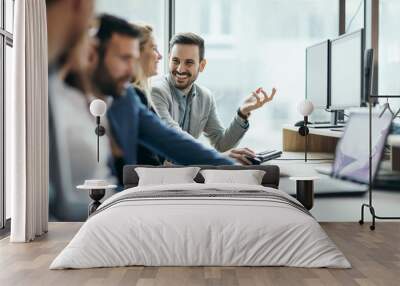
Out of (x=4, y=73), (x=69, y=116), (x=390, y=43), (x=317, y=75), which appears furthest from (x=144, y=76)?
(x=390, y=43)

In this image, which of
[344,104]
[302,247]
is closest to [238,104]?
[344,104]

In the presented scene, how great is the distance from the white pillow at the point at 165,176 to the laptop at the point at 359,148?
57.5 inches

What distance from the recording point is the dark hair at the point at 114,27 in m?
7.38

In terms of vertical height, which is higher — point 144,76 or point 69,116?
point 144,76

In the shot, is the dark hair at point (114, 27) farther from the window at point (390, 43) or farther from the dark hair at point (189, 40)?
the window at point (390, 43)

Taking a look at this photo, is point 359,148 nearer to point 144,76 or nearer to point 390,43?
point 390,43

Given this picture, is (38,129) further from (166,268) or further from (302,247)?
(302,247)

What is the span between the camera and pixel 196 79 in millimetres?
7457

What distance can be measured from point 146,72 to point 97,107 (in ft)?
2.17

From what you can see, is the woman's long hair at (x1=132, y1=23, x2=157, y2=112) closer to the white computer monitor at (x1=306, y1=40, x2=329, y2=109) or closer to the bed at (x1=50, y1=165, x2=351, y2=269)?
the white computer monitor at (x1=306, y1=40, x2=329, y2=109)

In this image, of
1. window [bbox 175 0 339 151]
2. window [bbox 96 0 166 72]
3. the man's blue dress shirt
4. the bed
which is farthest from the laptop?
the bed

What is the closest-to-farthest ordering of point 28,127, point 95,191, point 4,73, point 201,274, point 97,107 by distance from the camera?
1. point 201,274
2. point 28,127
3. point 4,73
4. point 95,191
5. point 97,107

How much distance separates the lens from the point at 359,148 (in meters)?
7.37

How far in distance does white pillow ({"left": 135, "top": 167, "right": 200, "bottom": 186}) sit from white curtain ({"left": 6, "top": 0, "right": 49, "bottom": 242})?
0.98m
